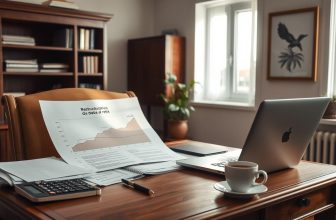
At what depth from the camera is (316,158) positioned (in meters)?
3.14

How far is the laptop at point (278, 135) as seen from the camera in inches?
44.6

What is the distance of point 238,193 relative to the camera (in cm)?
100

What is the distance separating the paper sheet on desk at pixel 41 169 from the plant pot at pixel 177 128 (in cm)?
277

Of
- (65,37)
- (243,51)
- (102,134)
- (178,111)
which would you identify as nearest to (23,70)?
(65,37)

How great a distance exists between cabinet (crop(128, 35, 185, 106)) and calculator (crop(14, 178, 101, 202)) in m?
3.11

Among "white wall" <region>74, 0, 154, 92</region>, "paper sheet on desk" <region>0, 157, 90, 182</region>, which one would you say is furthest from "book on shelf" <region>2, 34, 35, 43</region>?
"paper sheet on desk" <region>0, 157, 90, 182</region>

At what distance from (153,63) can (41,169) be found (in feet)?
10.3

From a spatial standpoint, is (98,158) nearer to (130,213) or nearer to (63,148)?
(63,148)

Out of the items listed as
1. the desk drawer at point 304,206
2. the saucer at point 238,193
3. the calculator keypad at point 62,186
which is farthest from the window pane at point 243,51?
the calculator keypad at point 62,186

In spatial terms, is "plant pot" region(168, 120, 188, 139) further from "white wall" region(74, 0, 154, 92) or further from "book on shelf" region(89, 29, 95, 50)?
"book on shelf" region(89, 29, 95, 50)

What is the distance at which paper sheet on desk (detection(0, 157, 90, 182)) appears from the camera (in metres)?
1.10

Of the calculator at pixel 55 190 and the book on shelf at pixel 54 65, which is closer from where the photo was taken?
the calculator at pixel 55 190

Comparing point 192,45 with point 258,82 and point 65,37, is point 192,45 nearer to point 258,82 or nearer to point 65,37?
point 258,82

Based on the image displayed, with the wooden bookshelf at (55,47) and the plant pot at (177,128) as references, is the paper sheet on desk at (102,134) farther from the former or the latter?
the plant pot at (177,128)
